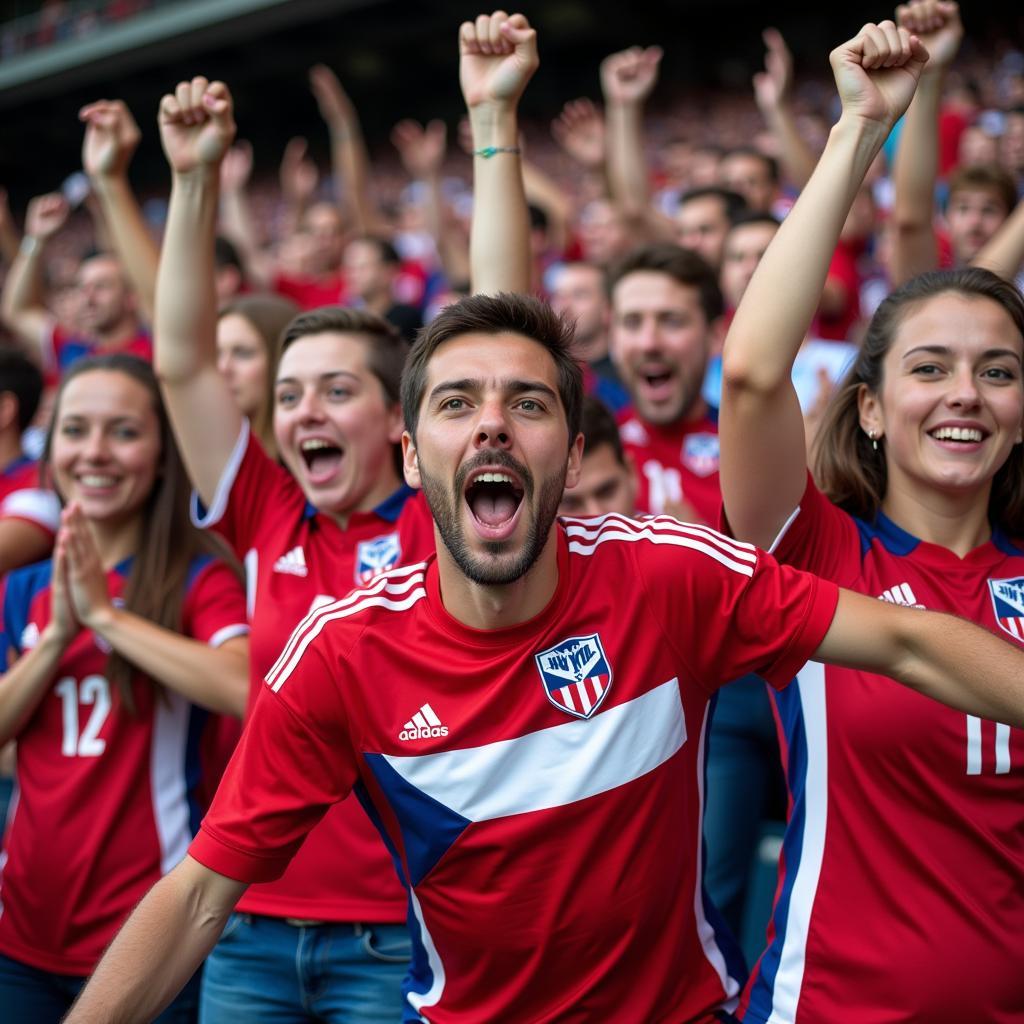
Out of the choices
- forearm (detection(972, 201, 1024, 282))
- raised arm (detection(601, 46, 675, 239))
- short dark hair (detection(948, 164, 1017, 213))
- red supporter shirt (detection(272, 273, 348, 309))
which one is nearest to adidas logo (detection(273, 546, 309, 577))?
forearm (detection(972, 201, 1024, 282))

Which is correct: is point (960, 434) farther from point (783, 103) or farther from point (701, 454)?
point (783, 103)

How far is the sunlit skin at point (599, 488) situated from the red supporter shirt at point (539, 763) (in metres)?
1.21

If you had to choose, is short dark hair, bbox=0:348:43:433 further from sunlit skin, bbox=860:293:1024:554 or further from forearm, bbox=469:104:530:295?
sunlit skin, bbox=860:293:1024:554

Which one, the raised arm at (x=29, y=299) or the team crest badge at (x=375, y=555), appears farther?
the raised arm at (x=29, y=299)

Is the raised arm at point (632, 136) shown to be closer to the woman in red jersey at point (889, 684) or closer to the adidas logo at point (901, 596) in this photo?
the woman in red jersey at point (889, 684)

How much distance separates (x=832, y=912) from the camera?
2.15 metres

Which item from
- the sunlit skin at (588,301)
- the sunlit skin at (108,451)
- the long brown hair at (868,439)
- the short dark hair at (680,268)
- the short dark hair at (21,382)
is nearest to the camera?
the long brown hair at (868,439)

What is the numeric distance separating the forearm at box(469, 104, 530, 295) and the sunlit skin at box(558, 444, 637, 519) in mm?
566

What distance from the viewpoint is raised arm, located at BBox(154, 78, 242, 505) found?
2.89m

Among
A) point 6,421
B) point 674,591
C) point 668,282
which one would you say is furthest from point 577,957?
point 6,421

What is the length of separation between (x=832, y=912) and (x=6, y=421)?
3370mm

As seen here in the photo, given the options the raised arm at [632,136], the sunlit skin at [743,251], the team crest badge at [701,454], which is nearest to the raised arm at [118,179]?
the team crest badge at [701,454]

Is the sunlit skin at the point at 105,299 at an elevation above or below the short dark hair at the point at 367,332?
above

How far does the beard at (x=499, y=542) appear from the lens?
2.05 metres
